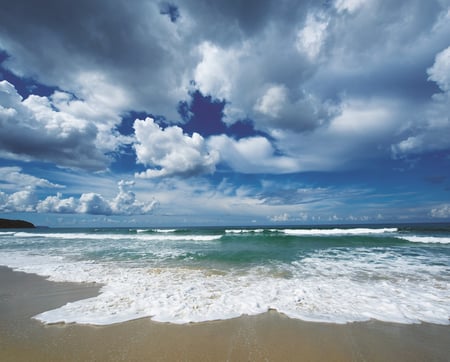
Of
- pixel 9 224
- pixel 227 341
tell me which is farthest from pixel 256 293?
pixel 9 224

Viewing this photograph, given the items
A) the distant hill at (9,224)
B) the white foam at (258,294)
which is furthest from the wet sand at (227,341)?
the distant hill at (9,224)

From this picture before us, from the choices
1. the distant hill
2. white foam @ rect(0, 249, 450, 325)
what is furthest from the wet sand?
the distant hill

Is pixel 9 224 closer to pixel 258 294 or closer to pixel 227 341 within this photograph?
pixel 258 294

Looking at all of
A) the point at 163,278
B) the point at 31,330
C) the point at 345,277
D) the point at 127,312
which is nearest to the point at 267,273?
the point at 345,277

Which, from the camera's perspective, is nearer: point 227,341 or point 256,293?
point 227,341

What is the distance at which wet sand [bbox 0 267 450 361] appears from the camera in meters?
3.05

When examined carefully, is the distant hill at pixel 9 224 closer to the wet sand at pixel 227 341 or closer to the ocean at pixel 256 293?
the ocean at pixel 256 293

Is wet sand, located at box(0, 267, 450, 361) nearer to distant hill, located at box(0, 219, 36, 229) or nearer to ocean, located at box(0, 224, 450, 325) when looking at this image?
ocean, located at box(0, 224, 450, 325)

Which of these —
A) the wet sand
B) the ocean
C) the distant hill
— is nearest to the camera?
the wet sand

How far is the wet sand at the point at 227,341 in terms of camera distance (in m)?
3.05

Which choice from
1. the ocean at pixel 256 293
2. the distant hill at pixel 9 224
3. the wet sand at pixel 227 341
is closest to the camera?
the wet sand at pixel 227 341

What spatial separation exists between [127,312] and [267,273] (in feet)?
16.5

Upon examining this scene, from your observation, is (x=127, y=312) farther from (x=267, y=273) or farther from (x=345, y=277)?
(x=345, y=277)

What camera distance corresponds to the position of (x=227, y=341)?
338cm
